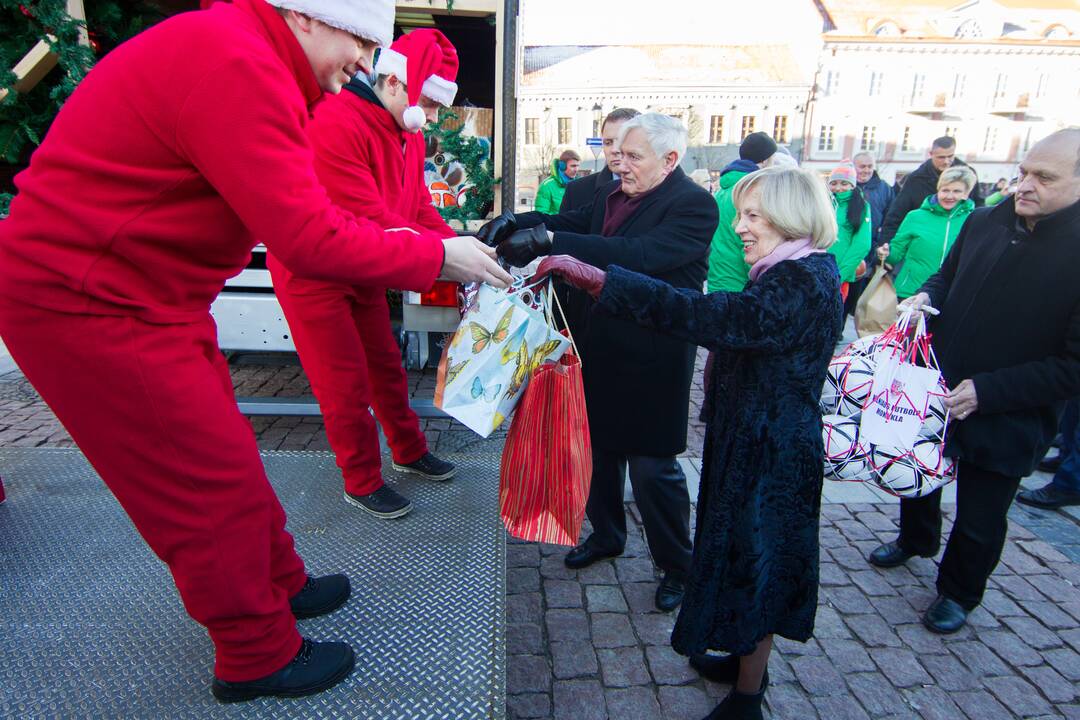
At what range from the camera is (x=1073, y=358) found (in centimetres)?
230

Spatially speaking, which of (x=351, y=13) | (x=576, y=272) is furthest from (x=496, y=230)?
(x=351, y=13)

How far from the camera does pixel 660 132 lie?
2.48 m

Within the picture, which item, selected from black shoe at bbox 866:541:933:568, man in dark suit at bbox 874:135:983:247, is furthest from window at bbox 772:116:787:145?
black shoe at bbox 866:541:933:568

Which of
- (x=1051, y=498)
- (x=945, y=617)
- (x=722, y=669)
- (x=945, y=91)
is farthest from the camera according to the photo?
(x=945, y=91)

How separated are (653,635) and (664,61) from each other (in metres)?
40.7

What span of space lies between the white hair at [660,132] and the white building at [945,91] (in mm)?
39483

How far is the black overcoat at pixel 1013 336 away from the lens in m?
2.33

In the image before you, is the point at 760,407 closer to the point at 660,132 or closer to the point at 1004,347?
the point at 660,132

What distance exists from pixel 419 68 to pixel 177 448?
184 cm

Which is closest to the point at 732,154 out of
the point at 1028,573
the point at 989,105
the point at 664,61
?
the point at 664,61

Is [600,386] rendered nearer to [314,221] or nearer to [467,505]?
[467,505]

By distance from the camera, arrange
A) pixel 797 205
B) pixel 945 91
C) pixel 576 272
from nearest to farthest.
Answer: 1. pixel 797 205
2. pixel 576 272
3. pixel 945 91

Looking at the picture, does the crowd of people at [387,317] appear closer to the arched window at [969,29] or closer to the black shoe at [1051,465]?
the black shoe at [1051,465]

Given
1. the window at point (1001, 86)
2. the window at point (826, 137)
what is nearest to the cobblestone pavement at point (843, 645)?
the window at point (826, 137)
